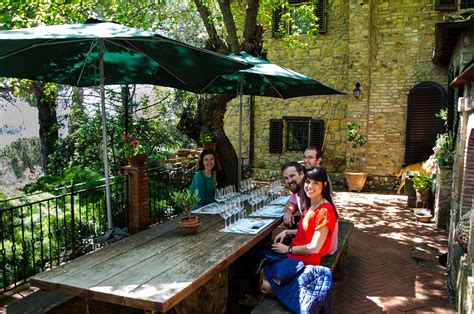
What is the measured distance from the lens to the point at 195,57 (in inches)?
140

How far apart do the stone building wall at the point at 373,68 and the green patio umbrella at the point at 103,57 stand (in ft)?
25.0

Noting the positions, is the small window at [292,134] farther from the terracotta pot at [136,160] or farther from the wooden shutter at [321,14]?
the terracotta pot at [136,160]

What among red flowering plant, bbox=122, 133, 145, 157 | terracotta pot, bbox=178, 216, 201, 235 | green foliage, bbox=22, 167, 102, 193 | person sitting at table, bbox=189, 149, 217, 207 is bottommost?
green foliage, bbox=22, 167, 102, 193

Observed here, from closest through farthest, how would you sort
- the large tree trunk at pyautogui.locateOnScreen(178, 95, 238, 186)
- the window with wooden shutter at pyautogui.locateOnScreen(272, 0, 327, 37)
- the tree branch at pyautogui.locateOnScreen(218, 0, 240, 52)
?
the tree branch at pyautogui.locateOnScreen(218, 0, 240, 52) < the large tree trunk at pyautogui.locateOnScreen(178, 95, 238, 186) < the window with wooden shutter at pyautogui.locateOnScreen(272, 0, 327, 37)

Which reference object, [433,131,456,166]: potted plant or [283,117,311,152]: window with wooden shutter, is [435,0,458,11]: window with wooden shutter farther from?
[283,117,311,152]: window with wooden shutter

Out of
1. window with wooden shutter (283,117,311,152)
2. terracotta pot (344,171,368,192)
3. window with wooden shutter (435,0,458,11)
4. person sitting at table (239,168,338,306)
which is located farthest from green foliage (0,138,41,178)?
window with wooden shutter (435,0,458,11)

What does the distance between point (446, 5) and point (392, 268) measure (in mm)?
8515

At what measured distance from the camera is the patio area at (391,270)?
4121 millimetres

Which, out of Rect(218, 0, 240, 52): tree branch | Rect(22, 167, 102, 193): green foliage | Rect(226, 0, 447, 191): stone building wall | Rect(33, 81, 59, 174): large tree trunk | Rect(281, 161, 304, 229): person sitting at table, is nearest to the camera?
Rect(281, 161, 304, 229): person sitting at table

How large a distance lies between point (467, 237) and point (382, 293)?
46.7 inches

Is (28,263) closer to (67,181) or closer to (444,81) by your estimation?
(67,181)

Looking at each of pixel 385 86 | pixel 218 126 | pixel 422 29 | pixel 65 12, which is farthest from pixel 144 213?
pixel 422 29

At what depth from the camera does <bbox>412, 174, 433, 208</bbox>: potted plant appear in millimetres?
8430

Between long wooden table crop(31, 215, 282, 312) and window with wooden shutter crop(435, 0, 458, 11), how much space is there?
9886mm
